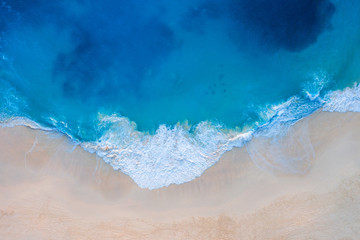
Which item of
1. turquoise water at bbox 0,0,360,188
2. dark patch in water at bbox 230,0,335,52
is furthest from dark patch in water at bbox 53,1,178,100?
dark patch in water at bbox 230,0,335,52

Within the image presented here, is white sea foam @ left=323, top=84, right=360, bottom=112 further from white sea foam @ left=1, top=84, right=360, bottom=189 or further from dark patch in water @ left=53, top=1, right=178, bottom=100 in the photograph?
dark patch in water @ left=53, top=1, right=178, bottom=100

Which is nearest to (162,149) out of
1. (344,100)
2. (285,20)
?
(285,20)

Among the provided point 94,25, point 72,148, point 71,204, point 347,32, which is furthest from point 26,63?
point 347,32

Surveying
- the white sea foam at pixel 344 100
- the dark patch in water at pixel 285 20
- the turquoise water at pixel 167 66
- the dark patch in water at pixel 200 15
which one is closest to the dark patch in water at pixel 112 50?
the turquoise water at pixel 167 66

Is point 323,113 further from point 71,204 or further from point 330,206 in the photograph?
point 71,204

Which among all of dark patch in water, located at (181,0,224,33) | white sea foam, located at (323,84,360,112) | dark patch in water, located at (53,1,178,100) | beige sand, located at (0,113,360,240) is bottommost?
beige sand, located at (0,113,360,240)

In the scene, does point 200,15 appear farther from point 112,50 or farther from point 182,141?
point 182,141

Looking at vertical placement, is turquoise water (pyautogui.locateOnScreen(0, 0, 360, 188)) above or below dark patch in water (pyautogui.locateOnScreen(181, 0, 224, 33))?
below
